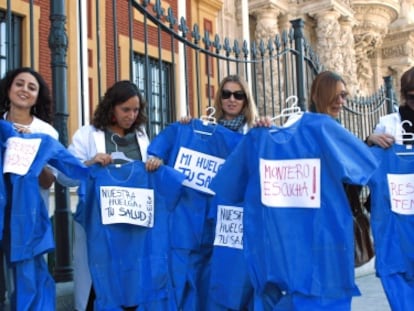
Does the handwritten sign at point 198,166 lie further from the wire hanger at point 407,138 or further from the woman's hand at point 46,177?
the wire hanger at point 407,138

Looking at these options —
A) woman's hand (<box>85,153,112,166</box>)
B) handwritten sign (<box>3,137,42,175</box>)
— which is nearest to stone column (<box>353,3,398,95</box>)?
woman's hand (<box>85,153,112,166</box>)

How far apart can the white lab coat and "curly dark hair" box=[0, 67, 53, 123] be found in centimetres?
24

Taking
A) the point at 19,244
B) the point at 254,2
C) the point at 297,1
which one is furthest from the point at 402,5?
the point at 19,244

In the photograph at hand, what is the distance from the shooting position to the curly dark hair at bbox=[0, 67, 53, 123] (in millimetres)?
3363

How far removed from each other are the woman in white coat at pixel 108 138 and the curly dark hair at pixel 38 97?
0.86 ft

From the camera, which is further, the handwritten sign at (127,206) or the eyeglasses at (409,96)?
the eyeglasses at (409,96)

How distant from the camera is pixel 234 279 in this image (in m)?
3.19

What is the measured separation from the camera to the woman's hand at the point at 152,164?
333 cm

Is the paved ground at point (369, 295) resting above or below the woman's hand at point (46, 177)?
below

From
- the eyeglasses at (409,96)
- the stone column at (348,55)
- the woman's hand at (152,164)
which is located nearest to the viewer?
the woman's hand at (152,164)

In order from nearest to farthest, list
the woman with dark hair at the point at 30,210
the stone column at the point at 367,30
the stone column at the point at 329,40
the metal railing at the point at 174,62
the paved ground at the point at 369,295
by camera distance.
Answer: the woman with dark hair at the point at 30,210, the metal railing at the point at 174,62, the paved ground at the point at 369,295, the stone column at the point at 329,40, the stone column at the point at 367,30

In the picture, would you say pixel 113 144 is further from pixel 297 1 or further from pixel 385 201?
pixel 297 1

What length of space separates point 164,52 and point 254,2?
3826 mm

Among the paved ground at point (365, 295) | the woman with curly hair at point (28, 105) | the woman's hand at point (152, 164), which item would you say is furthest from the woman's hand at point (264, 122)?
the paved ground at point (365, 295)
